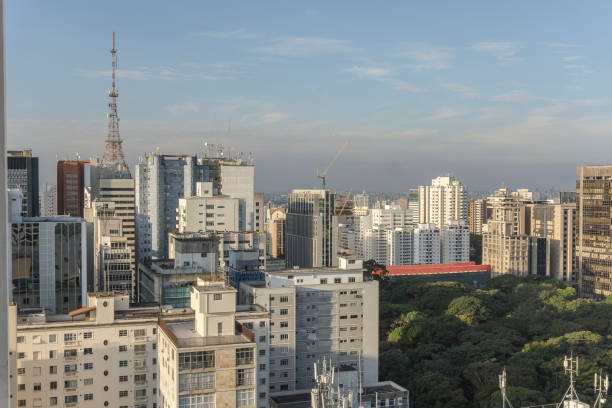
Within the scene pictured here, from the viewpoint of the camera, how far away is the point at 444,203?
19.9m

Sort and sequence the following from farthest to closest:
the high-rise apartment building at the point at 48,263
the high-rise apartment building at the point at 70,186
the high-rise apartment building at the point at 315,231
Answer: the high-rise apartment building at the point at 70,186 → the high-rise apartment building at the point at 315,231 → the high-rise apartment building at the point at 48,263

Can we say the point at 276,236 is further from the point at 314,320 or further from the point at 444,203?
the point at 314,320

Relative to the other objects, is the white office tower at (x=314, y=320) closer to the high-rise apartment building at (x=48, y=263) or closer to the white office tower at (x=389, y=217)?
the high-rise apartment building at (x=48, y=263)

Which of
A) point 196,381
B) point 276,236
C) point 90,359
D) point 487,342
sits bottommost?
point 487,342

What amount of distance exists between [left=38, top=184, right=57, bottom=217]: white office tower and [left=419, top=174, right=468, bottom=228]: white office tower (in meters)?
11.4

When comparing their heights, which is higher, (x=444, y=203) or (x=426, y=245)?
(x=444, y=203)

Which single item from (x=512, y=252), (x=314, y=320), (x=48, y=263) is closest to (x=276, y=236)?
(x=512, y=252)

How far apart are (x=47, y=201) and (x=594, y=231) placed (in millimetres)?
9162

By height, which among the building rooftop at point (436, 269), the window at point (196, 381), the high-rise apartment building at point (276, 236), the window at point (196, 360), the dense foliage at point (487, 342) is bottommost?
the building rooftop at point (436, 269)

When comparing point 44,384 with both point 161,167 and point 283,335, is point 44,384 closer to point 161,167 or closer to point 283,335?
point 283,335

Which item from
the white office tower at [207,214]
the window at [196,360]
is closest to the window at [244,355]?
the window at [196,360]

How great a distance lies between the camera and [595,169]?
392 inches

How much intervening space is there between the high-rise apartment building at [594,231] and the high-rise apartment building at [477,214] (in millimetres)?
9528

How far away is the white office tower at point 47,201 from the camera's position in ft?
33.9
